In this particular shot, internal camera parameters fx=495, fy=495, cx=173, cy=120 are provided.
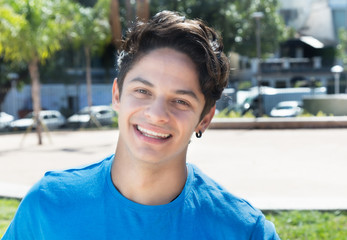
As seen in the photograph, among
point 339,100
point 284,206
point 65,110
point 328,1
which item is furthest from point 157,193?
point 328,1

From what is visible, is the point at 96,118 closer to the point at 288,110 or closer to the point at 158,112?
the point at 288,110

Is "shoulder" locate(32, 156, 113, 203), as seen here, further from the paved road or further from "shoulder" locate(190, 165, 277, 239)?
the paved road

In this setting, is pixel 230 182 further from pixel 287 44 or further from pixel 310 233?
pixel 287 44

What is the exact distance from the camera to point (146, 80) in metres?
1.56

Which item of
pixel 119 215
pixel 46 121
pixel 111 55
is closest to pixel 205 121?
pixel 119 215

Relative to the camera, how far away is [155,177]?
1.60 metres

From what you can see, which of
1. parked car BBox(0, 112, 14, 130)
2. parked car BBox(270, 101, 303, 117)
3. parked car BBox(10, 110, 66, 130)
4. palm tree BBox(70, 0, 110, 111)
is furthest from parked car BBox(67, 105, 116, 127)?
parked car BBox(270, 101, 303, 117)

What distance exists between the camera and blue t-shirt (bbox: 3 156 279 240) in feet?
4.80

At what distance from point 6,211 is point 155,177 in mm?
4315

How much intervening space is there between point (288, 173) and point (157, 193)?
26.4 ft

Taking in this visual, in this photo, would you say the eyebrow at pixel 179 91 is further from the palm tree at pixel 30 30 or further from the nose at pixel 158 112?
the palm tree at pixel 30 30

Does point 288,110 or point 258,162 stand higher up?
point 258,162

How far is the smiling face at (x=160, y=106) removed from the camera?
153cm

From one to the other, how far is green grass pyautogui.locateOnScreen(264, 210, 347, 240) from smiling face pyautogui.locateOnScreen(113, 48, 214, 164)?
128 inches
